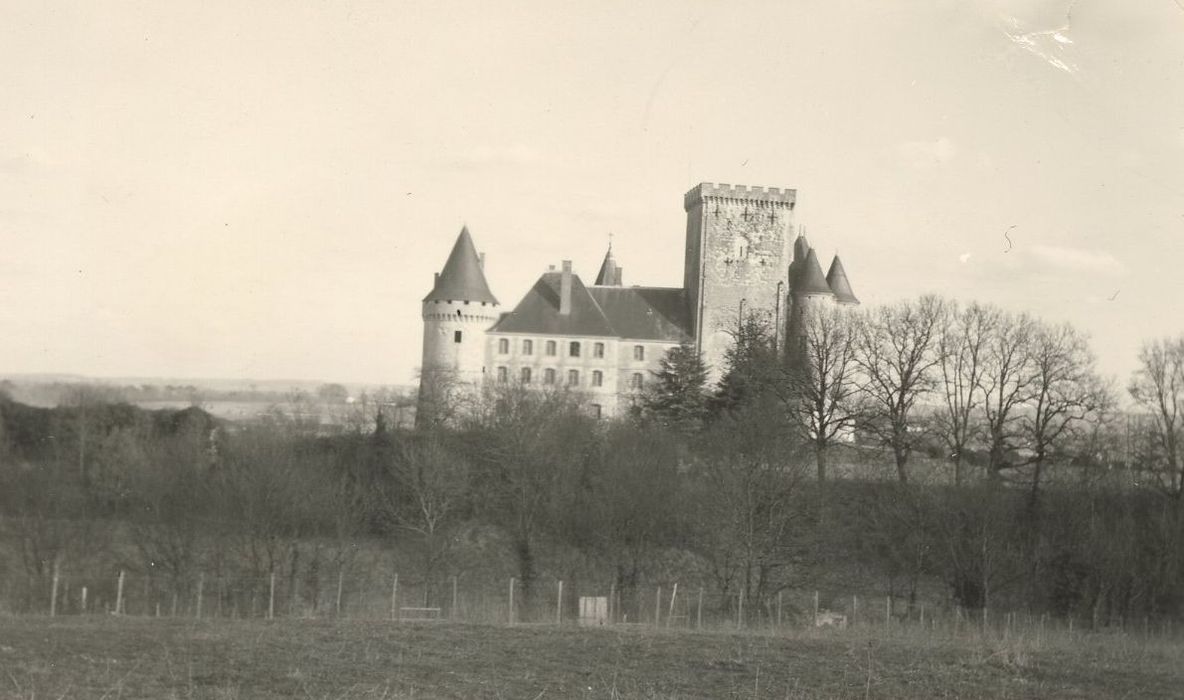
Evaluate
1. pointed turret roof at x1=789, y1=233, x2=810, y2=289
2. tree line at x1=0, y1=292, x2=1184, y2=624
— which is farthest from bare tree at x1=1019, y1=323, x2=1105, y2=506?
pointed turret roof at x1=789, y1=233, x2=810, y2=289

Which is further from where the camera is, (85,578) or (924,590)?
(924,590)

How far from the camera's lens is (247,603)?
28.5m

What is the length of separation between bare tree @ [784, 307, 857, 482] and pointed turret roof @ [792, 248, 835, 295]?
7.16 meters

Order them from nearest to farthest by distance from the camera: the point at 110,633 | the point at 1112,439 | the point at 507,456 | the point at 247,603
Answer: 1. the point at 110,633
2. the point at 247,603
3. the point at 507,456
4. the point at 1112,439

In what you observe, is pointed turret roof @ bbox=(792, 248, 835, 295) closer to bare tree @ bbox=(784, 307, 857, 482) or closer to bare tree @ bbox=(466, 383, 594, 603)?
bare tree @ bbox=(784, 307, 857, 482)

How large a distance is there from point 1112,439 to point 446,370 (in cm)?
2753

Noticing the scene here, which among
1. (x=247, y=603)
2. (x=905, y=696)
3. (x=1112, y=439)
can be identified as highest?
(x=1112, y=439)

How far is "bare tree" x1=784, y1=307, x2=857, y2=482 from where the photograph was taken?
45.4 metres

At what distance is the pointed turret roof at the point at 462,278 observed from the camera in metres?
55.6

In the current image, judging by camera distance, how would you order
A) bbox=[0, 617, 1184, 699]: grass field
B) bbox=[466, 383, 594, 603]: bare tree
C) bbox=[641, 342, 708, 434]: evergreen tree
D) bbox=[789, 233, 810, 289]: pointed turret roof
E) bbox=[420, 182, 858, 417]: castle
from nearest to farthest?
bbox=[0, 617, 1184, 699]: grass field < bbox=[466, 383, 594, 603]: bare tree < bbox=[641, 342, 708, 434]: evergreen tree < bbox=[420, 182, 858, 417]: castle < bbox=[789, 233, 810, 289]: pointed turret roof

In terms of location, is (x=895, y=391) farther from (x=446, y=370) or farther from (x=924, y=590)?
(x=446, y=370)

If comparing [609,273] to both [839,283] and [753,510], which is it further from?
[753,510]

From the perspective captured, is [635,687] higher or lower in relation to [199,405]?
lower

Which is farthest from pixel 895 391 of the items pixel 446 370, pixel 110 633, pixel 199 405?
pixel 110 633
